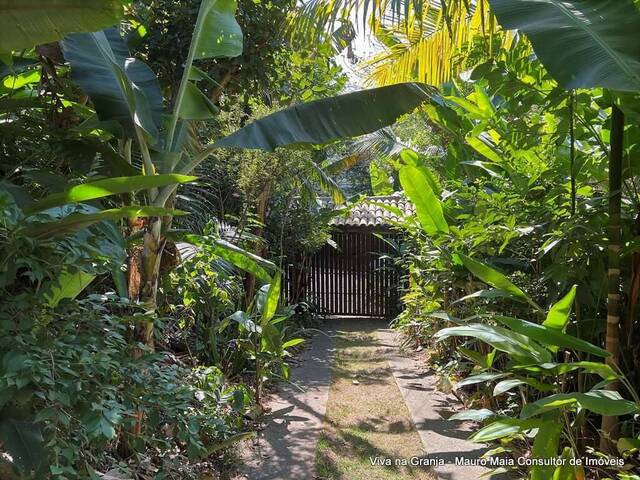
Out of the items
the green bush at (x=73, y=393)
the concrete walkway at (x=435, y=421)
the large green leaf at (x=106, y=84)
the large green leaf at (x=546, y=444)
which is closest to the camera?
the green bush at (x=73, y=393)

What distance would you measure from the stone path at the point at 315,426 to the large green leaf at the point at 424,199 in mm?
1824

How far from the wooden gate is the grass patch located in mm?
4377

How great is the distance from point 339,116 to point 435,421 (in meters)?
3.18

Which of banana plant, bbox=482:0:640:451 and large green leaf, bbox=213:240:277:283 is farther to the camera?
large green leaf, bbox=213:240:277:283

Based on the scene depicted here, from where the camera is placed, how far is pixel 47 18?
6.12 feet

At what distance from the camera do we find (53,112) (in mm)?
3170

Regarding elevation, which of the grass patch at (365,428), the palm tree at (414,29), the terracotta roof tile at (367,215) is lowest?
the grass patch at (365,428)

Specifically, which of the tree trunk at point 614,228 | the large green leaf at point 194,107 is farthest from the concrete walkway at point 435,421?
the large green leaf at point 194,107

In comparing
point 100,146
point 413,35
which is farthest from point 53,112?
point 413,35

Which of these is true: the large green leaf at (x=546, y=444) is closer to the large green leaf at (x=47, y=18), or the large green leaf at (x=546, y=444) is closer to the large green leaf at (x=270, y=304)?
the large green leaf at (x=47, y=18)

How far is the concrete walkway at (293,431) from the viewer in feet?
12.6

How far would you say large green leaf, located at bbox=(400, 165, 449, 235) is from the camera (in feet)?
13.9

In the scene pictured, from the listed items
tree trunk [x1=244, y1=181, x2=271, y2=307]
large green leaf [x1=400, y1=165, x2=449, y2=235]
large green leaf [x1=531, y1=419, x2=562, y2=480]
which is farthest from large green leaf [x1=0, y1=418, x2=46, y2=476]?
tree trunk [x1=244, y1=181, x2=271, y2=307]

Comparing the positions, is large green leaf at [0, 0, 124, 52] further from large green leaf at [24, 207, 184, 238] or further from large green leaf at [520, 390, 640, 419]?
large green leaf at [520, 390, 640, 419]
